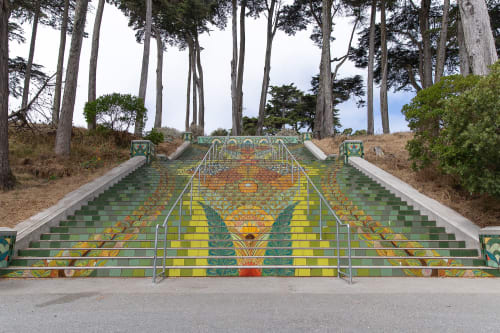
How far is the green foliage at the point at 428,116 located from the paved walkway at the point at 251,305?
432cm

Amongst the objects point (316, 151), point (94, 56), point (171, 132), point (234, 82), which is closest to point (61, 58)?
point (94, 56)

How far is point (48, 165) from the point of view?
34.0 feet

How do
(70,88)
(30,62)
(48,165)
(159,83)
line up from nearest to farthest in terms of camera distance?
(48,165)
(70,88)
(30,62)
(159,83)

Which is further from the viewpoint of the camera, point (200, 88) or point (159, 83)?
point (200, 88)

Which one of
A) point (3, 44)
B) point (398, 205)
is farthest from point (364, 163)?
point (3, 44)

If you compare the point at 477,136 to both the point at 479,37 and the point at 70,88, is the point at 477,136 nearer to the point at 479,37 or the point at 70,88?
the point at 479,37

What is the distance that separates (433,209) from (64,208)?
8416 mm

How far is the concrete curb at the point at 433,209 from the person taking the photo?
6.34m

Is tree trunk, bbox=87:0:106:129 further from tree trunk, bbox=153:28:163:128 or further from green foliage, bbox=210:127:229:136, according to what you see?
green foliage, bbox=210:127:229:136

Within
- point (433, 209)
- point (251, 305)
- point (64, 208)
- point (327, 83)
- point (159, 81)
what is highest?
point (159, 81)

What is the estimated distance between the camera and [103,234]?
6773 millimetres

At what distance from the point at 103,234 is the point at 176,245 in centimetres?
168

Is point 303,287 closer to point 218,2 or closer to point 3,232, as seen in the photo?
point 3,232

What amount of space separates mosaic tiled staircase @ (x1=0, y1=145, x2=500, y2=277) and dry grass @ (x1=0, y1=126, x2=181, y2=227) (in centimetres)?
103
